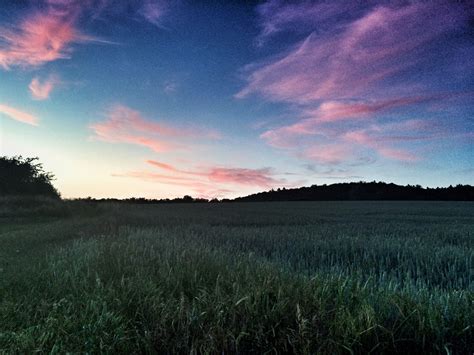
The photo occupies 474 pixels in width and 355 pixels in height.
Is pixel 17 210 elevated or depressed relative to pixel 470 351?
elevated

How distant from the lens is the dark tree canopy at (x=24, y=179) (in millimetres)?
36031

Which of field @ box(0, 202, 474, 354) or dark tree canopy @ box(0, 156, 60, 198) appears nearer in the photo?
field @ box(0, 202, 474, 354)

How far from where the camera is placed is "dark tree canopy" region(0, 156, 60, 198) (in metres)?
36.0

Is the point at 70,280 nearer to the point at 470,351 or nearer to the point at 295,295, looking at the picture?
the point at 295,295

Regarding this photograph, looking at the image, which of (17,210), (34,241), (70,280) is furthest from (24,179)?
(70,280)

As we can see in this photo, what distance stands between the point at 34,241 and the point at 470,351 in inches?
414

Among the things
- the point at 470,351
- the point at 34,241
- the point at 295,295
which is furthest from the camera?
the point at 34,241

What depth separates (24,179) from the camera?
122ft

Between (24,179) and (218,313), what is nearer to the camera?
(218,313)

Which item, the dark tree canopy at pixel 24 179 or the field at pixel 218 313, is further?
the dark tree canopy at pixel 24 179

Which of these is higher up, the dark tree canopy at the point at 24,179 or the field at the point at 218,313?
the dark tree canopy at the point at 24,179

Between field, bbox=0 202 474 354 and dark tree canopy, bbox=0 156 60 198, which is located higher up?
dark tree canopy, bbox=0 156 60 198

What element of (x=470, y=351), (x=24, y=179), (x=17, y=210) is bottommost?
(x=470, y=351)

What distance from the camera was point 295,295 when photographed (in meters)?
3.61
